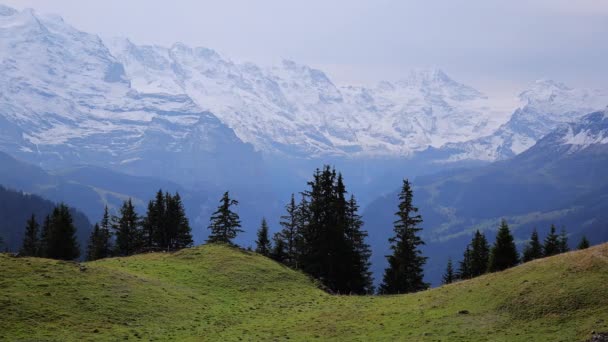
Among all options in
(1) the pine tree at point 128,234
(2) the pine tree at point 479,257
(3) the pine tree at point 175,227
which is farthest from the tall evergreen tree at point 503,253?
(1) the pine tree at point 128,234

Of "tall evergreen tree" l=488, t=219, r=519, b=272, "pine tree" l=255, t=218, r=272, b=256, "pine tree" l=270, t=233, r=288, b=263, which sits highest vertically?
"pine tree" l=255, t=218, r=272, b=256

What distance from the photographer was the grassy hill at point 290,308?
4334 cm

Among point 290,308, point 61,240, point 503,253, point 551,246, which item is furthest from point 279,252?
point 551,246

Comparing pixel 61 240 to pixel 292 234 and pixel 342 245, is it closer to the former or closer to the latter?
pixel 292 234

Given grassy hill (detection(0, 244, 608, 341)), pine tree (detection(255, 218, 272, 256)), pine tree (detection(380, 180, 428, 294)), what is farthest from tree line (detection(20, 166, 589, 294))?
grassy hill (detection(0, 244, 608, 341))

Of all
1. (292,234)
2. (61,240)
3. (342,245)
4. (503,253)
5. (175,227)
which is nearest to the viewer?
(503,253)

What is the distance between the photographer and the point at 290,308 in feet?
195

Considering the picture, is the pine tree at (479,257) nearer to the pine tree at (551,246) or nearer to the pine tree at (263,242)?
the pine tree at (551,246)

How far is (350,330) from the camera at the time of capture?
48.6 meters

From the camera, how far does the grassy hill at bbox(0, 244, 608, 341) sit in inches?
1706

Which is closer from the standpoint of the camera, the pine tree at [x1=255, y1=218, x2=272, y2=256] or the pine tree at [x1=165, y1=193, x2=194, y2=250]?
the pine tree at [x1=255, y1=218, x2=272, y2=256]

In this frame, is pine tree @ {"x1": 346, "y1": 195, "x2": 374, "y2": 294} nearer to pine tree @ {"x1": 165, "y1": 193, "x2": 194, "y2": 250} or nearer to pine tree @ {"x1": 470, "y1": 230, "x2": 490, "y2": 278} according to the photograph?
pine tree @ {"x1": 470, "y1": 230, "x2": 490, "y2": 278}

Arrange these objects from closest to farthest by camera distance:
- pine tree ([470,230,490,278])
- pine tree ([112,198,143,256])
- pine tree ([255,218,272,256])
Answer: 1. pine tree ([470,230,490,278])
2. pine tree ([255,218,272,256])
3. pine tree ([112,198,143,256])

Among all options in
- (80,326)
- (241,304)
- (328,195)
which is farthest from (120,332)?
(328,195)
